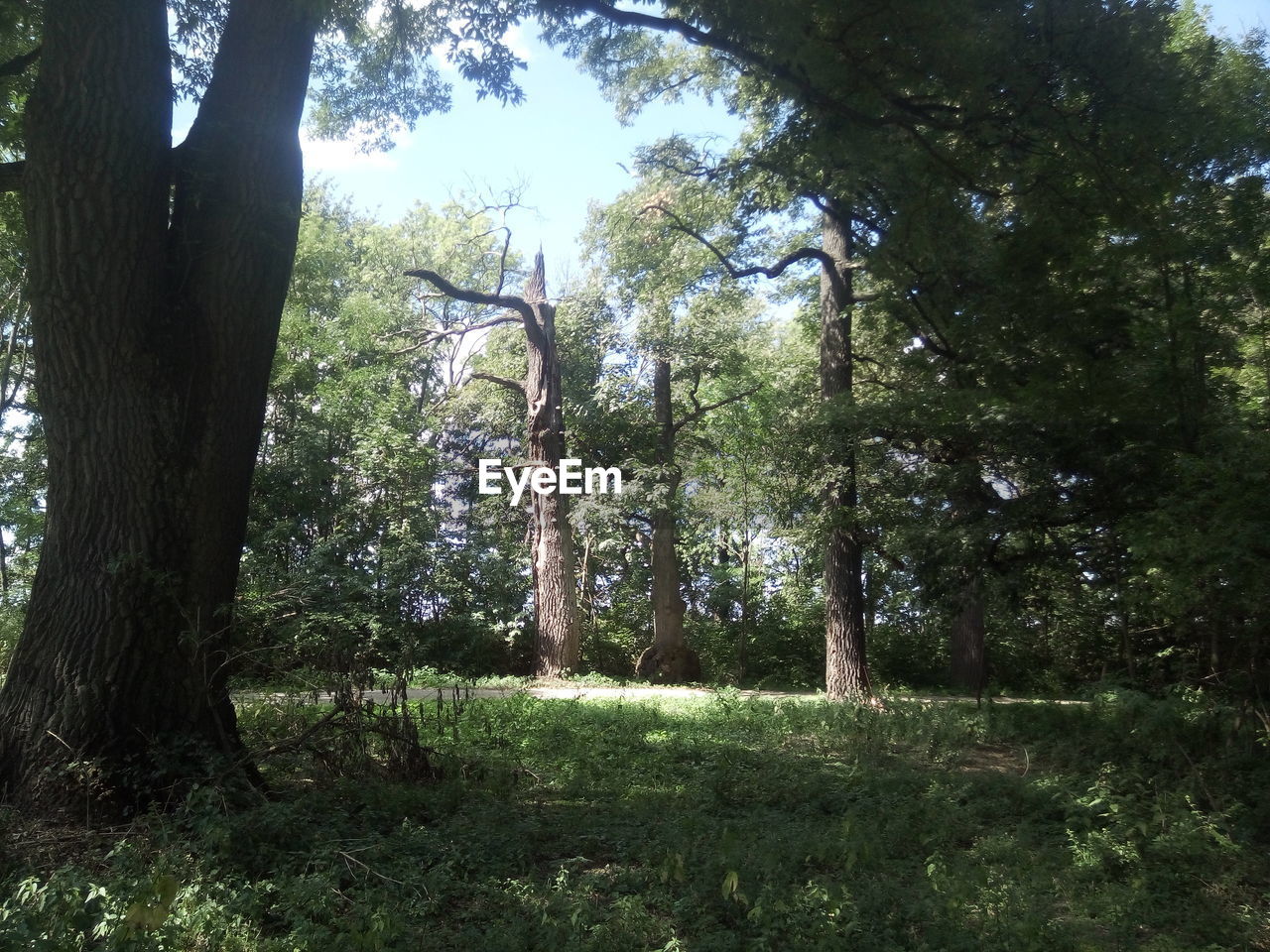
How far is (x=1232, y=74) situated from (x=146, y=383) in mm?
10032

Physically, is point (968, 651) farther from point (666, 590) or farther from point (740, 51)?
point (740, 51)

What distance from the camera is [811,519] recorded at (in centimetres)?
1262

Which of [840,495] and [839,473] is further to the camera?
[840,495]

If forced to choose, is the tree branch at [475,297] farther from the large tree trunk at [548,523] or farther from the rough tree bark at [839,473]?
the rough tree bark at [839,473]

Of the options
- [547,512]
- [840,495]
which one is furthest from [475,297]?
[840,495]

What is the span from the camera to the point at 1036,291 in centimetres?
795

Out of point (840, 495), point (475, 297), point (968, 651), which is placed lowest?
point (968, 651)

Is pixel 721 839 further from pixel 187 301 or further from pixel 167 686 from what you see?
pixel 187 301

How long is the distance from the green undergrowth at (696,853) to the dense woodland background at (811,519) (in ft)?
0.10

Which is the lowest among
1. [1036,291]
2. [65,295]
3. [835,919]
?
[835,919]

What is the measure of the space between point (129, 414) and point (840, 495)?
873cm

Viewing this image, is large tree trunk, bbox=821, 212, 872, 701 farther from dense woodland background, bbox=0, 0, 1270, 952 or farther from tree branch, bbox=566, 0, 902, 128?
tree branch, bbox=566, 0, 902, 128

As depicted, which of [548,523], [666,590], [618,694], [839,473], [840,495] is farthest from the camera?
[666,590]

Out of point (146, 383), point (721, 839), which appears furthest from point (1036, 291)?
point (146, 383)
